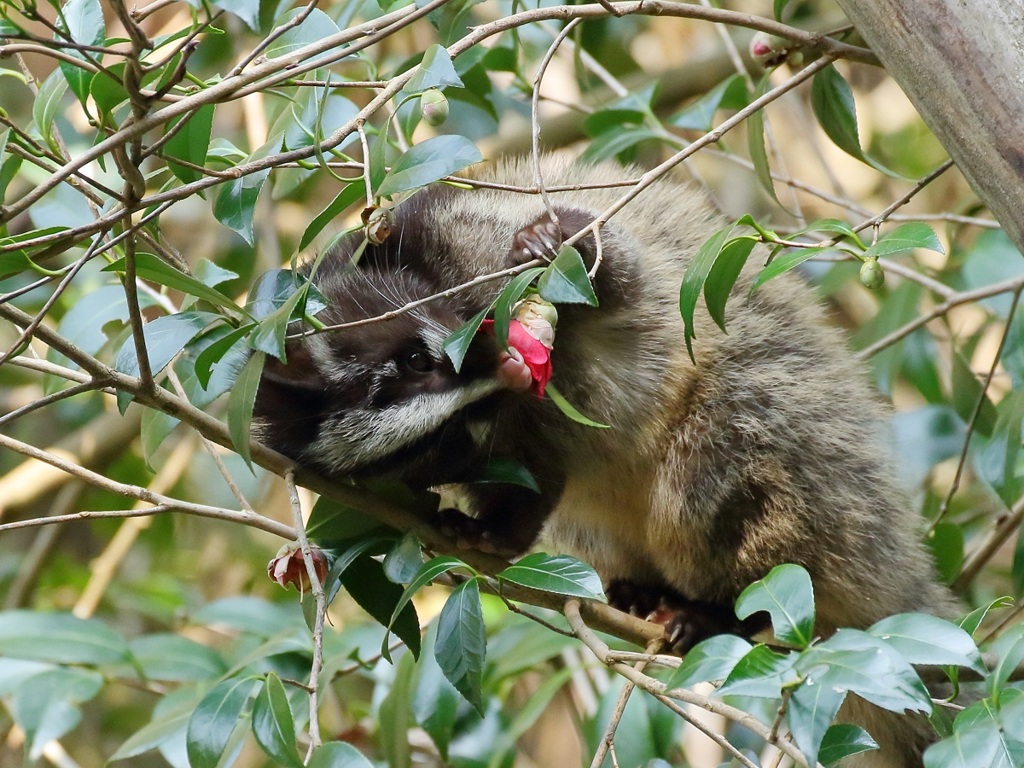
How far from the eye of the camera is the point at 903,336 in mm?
3340

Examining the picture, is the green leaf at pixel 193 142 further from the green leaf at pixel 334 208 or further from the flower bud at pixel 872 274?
the flower bud at pixel 872 274

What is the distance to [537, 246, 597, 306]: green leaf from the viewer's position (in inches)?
71.6

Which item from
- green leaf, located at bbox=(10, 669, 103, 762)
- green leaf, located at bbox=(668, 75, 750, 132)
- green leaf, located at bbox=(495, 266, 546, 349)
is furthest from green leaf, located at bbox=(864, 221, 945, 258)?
green leaf, located at bbox=(10, 669, 103, 762)

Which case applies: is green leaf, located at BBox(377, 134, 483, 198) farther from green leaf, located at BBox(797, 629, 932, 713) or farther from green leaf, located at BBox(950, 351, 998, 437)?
green leaf, located at BBox(950, 351, 998, 437)

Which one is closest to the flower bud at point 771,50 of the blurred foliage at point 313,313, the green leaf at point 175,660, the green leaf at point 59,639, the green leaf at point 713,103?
the blurred foliage at point 313,313

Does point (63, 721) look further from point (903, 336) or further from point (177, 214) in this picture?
point (177, 214)

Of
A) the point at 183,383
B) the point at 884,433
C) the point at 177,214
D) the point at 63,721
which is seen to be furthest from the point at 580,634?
the point at 177,214

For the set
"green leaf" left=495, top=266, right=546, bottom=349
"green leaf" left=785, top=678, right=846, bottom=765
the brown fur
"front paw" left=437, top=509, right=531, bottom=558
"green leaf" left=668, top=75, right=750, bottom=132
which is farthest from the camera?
"green leaf" left=668, top=75, right=750, bottom=132

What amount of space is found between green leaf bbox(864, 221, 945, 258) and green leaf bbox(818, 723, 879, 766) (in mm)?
755

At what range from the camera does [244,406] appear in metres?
1.79

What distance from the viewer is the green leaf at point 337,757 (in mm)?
1743

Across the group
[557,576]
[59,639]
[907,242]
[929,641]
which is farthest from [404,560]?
[59,639]

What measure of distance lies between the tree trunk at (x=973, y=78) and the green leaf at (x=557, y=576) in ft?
3.02

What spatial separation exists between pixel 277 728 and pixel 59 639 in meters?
1.64
